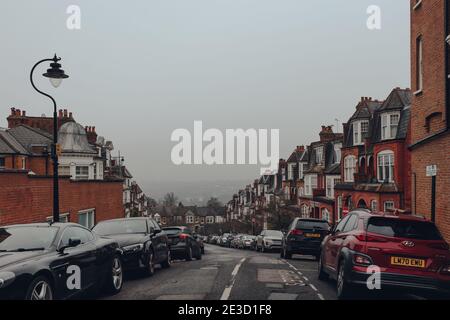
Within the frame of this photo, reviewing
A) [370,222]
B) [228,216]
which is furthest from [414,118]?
[228,216]

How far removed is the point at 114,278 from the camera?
27.8ft

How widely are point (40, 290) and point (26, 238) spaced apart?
134 centimetres

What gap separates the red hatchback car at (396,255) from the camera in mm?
7109

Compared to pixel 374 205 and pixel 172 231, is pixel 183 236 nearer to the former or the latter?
pixel 172 231

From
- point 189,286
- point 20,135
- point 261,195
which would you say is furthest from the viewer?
point 261,195

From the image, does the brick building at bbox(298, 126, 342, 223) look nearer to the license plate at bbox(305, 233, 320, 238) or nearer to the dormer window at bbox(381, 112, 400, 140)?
the dormer window at bbox(381, 112, 400, 140)

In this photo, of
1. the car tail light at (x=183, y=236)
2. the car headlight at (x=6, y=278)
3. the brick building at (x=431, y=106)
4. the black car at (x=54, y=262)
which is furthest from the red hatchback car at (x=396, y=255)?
the car tail light at (x=183, y=236)

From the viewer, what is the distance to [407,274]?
23.4ft

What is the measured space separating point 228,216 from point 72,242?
387ft

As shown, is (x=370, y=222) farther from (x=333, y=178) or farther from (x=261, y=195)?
(x=261, y=195)

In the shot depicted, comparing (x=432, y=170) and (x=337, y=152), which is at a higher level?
(x=337, y=152)

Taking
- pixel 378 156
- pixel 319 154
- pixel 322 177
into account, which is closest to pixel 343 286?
pixel 378 156

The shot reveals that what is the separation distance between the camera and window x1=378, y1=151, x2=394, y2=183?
29906 millimetres

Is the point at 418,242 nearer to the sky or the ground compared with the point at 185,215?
nearer to the sky
